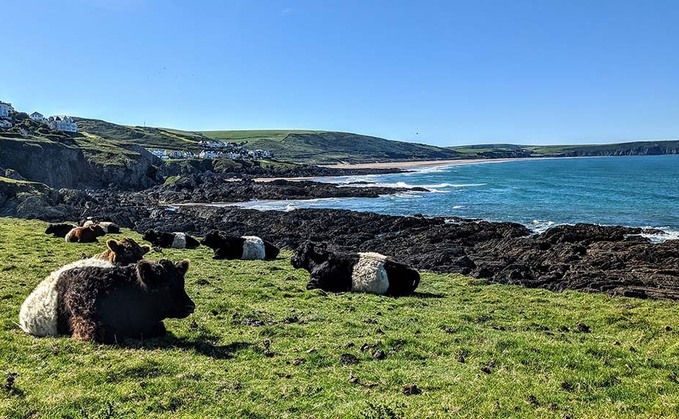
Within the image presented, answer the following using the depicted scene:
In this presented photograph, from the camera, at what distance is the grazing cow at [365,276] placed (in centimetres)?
1952

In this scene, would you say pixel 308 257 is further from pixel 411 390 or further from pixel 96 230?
pixel 96 230

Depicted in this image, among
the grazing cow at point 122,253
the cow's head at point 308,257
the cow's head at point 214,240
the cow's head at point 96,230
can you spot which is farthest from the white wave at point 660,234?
the cow's head at point 96,230

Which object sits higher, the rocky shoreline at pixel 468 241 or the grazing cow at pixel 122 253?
the grazing cow at pixel 122 253

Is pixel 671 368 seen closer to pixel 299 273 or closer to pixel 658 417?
pixel 658 417

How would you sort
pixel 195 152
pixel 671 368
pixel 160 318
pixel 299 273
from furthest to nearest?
pixel 195 152 → pixel 299 273 → pixel 160 318 → pixel 671 368

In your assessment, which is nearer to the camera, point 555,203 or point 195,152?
point 555,203

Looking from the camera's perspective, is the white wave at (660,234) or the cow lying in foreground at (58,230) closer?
the cow lying in foreground at (58,230)

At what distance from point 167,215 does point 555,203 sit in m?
51.9

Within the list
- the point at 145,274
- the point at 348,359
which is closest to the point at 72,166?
the point at 145,274

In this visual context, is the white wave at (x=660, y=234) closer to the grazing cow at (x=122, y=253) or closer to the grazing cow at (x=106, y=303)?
the grazing cow at (x=122, y=253)

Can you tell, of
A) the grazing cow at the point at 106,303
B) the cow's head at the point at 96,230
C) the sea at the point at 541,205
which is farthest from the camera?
Answer: the sea at the point at 541,205

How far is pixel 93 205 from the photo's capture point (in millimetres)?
51656

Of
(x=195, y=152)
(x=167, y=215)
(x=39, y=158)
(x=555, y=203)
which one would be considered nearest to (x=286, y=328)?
(x=167, y=215)

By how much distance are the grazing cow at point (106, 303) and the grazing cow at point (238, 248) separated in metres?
15.1
